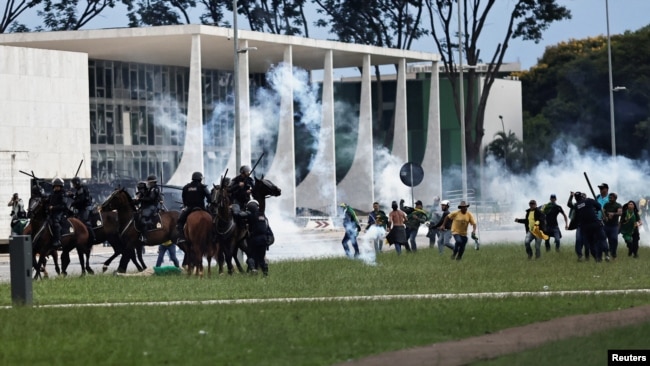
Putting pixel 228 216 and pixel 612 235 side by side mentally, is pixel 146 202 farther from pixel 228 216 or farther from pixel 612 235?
pixel 612 235

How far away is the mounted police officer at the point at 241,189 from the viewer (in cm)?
3023

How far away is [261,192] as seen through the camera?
3048 cm

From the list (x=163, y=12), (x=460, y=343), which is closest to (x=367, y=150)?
(x=163, y=12)

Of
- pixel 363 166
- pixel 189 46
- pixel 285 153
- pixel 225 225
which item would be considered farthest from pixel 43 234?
pixel 363 166

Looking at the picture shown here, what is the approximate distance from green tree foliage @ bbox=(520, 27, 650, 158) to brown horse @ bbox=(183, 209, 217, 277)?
2751 inches

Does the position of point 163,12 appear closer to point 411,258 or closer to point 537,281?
point 411,258

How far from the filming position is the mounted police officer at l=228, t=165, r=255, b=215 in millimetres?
30234

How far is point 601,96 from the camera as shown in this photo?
106000 millimetres

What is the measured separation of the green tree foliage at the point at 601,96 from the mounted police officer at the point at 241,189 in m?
70.0

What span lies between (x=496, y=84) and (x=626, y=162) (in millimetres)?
36479

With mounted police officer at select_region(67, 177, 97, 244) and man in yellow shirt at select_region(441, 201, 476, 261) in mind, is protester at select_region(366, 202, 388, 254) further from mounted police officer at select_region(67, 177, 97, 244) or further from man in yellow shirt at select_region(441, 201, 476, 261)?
mounted police officer at select_region(67, 177, 97, 244)

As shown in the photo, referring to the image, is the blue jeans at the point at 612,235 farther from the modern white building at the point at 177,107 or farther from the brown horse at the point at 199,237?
the modern white building at the point at 177,107

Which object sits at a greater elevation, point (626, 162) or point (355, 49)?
point (355, 49)

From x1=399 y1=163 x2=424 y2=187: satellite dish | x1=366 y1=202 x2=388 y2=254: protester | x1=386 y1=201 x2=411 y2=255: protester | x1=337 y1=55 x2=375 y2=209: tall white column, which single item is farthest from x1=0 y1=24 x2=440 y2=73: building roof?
x1=386 y1=201 x2=411 y2=255: protester
